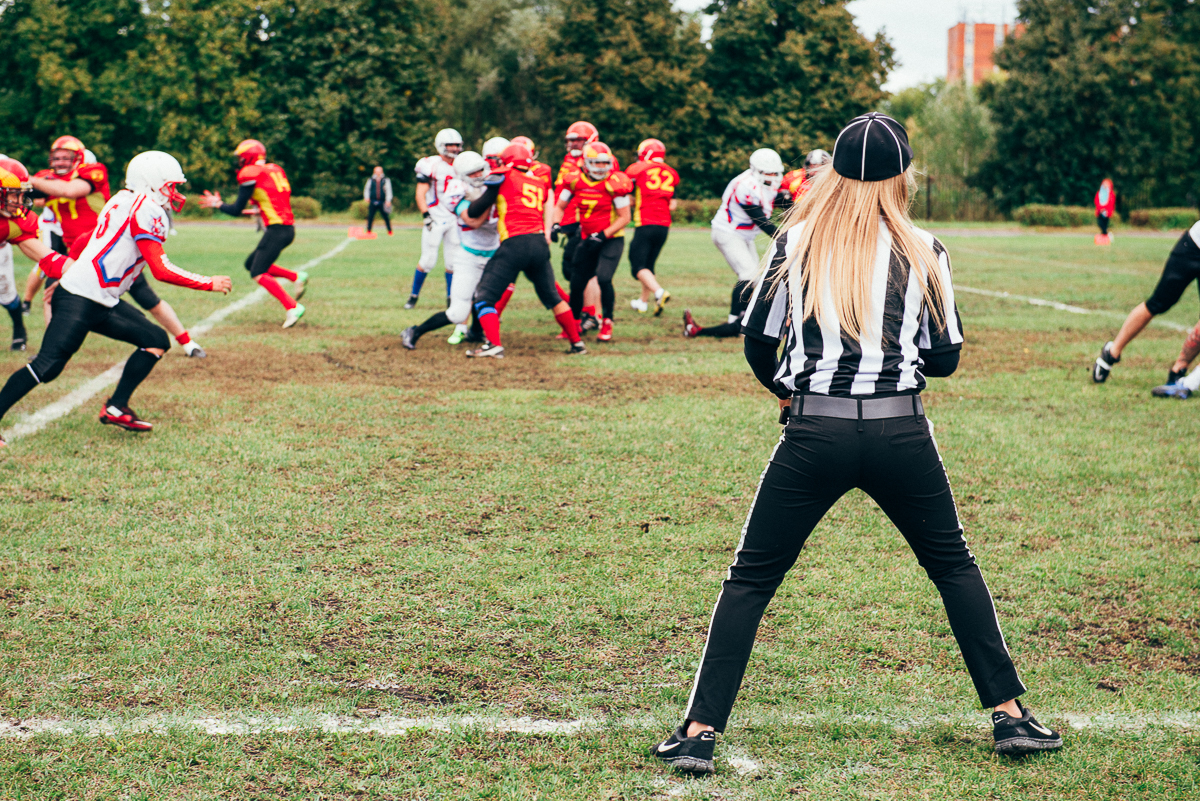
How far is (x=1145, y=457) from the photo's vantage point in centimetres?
693

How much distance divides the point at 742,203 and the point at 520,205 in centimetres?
264

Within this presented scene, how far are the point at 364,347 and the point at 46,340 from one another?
15.0ft

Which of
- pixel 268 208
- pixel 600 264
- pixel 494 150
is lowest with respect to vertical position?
pixel 600 264

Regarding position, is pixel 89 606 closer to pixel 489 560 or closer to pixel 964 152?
pixel 489 560

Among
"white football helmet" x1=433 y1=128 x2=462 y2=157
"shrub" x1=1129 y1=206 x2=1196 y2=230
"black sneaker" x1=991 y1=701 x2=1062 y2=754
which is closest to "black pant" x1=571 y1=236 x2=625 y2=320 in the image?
"white football helmet" x1=433 y1=128 x2=462 y2=157

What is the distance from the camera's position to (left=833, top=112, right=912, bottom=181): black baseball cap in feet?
9.89

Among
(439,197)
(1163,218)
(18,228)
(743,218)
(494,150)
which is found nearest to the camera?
(18,228)

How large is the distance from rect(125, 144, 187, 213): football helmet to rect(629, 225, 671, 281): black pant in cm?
610

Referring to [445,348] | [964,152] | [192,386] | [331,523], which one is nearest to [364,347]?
[445,348]

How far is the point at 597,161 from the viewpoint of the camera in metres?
11.2

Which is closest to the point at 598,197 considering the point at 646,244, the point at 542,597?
the point at 646,244

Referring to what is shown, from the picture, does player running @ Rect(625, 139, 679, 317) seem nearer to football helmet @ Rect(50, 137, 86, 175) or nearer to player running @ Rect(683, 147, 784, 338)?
player running @ Rect(683, 147, 784, 338)

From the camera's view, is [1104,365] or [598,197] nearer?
[1104,365]

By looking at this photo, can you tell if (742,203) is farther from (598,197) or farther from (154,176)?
(154,176)
